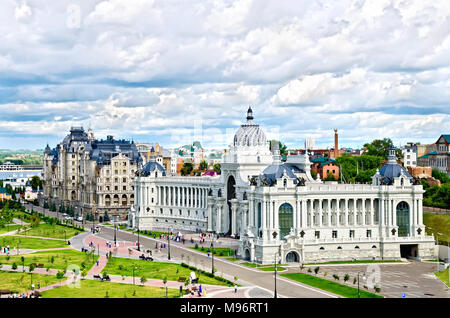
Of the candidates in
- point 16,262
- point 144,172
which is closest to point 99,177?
point 144,172

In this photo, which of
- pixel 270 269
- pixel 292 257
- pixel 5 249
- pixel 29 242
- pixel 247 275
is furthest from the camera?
pixel 29 242

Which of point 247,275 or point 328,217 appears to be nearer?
point 247,275

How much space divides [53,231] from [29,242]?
55.0 feet

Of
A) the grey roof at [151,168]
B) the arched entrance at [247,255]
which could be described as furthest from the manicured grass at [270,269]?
the grey roof at [151,168]

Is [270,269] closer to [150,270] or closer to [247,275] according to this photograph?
[247,275]

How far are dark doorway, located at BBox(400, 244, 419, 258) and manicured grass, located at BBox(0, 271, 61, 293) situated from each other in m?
59.1

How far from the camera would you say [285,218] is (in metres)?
115

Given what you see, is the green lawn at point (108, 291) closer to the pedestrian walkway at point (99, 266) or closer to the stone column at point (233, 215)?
the pedestrian walkway at point (99, 266)

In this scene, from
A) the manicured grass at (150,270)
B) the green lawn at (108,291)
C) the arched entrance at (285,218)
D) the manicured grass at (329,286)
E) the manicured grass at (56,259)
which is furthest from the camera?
the arched entrance at (285,218)

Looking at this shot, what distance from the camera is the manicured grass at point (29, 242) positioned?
13100 centimetres

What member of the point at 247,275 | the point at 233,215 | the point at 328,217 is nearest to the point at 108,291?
the point at 247,275

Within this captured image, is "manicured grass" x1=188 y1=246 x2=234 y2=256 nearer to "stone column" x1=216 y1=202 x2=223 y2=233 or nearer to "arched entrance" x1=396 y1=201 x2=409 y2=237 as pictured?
"stone column" x1=216 y1=202 x2=223 y2=233

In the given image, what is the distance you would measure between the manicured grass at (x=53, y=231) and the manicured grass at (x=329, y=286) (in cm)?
6265
